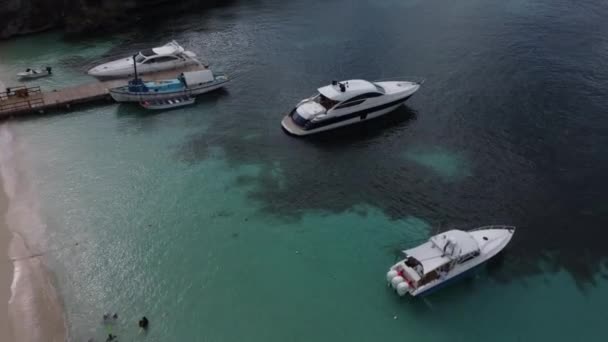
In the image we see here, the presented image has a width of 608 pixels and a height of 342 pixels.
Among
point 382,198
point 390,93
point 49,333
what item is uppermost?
point 390,93

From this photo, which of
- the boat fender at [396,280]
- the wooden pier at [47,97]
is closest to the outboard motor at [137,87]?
the wooden pier at [47,97]

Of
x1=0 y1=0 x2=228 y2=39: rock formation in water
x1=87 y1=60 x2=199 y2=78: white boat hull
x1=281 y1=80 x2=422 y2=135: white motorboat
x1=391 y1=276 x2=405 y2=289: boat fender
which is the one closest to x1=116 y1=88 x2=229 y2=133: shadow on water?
x1=87 y1=60 x2=199 y2=78: white boat hull

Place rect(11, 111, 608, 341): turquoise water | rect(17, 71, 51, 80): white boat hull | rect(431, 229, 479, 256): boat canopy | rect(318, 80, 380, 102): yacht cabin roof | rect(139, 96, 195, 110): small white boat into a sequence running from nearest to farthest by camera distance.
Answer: rect(11, 111, 608, 341): turquoise water
rect(431, 229, 479, 256): boat canopy
rect(318, 80, 380, 102): yacht cabin roof
rect(139, 96, 195, 110): small white boat
rect(17, 71, 51, 80): white boat hull

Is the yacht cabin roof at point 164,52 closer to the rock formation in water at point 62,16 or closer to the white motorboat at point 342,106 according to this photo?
the rock formation in water at point 62,16

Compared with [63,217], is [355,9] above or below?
above

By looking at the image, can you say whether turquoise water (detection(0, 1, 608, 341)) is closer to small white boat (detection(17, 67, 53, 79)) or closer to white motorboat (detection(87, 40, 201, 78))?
small white boat (detection(17, 67, 53, 79))

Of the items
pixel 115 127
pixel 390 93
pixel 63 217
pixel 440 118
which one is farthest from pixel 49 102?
pixel 440 118

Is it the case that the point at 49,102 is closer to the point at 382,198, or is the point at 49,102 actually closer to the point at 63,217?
the point at 63,217
